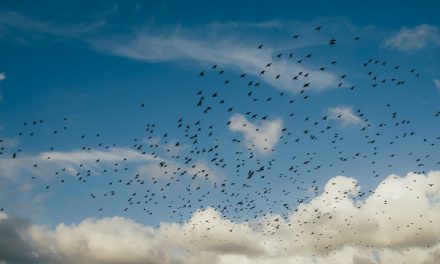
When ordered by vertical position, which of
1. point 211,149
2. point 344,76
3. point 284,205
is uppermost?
point 344,76

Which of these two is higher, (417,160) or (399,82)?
(399,82)

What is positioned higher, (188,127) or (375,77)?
(375,77)

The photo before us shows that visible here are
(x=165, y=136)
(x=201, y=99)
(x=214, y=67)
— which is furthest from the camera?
(x=165, y=136)

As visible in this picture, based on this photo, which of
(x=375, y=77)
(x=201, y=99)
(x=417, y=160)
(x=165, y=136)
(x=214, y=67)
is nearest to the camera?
(x=214, y=67)

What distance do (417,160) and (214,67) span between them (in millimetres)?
27059

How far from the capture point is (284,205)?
51.7m

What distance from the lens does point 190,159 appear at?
1831 inches

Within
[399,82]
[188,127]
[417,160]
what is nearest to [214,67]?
[188,127]

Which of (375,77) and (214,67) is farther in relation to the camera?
(375,77)

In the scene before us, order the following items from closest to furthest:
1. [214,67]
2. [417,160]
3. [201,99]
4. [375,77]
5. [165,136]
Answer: [214,67] < [201,99] < [375,77] < [165,136] < [417,160]

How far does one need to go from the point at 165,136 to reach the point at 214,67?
449 inches

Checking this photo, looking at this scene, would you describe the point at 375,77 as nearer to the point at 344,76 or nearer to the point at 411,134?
the point at 344,76

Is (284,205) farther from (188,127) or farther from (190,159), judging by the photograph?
(188,127)

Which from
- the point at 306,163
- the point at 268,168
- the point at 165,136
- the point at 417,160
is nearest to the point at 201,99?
the point at 165,136
